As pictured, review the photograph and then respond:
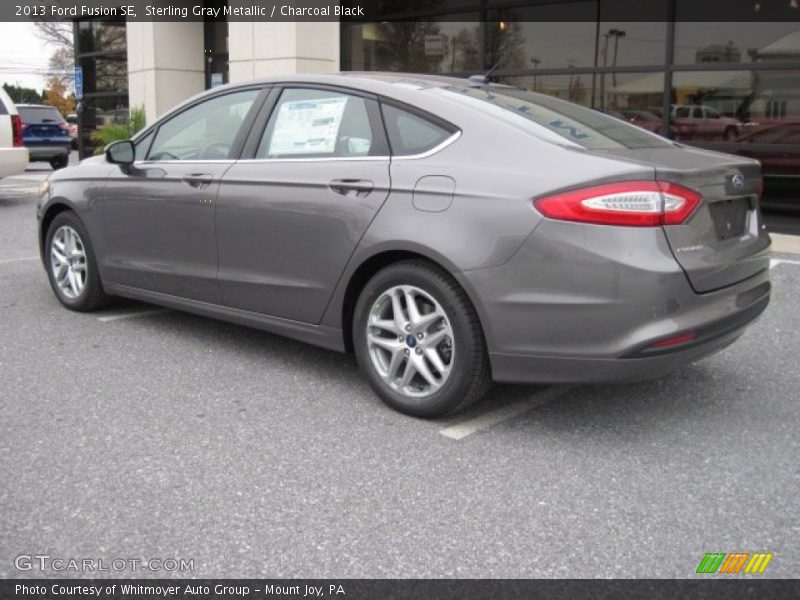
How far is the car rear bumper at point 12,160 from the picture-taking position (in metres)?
13.0

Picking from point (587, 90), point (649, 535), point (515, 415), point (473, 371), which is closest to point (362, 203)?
point (473, 371)

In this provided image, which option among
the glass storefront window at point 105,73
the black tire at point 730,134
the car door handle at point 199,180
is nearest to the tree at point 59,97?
the glass storefront window at point 105,73

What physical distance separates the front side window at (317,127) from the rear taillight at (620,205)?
1113 millimetres

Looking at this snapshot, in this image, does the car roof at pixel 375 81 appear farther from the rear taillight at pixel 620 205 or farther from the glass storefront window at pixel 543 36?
the glass storefront window at pixel 543 36

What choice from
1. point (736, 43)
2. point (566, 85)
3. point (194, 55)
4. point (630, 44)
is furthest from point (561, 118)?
point (194, 55)

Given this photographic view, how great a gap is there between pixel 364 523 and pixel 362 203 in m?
1.60

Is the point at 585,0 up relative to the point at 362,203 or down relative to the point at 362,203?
up

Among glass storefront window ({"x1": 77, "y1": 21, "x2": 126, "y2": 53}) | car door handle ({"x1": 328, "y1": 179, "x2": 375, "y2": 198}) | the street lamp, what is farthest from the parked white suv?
car door handle ({"x1": 328, "y1": 179, "x2": 375, "y2": 198})

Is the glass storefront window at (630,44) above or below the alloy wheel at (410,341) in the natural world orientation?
above

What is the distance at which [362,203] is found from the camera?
401 cm

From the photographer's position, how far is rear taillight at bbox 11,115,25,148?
13242 millimetres

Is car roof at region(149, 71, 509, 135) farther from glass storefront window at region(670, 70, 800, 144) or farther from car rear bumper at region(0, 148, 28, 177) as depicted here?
car rear bumper at region(0, 148, 28, 177)

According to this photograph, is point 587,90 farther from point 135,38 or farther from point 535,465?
point 135,38

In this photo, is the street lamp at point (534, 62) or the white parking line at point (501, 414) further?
the street lamp at point (534, 62)
